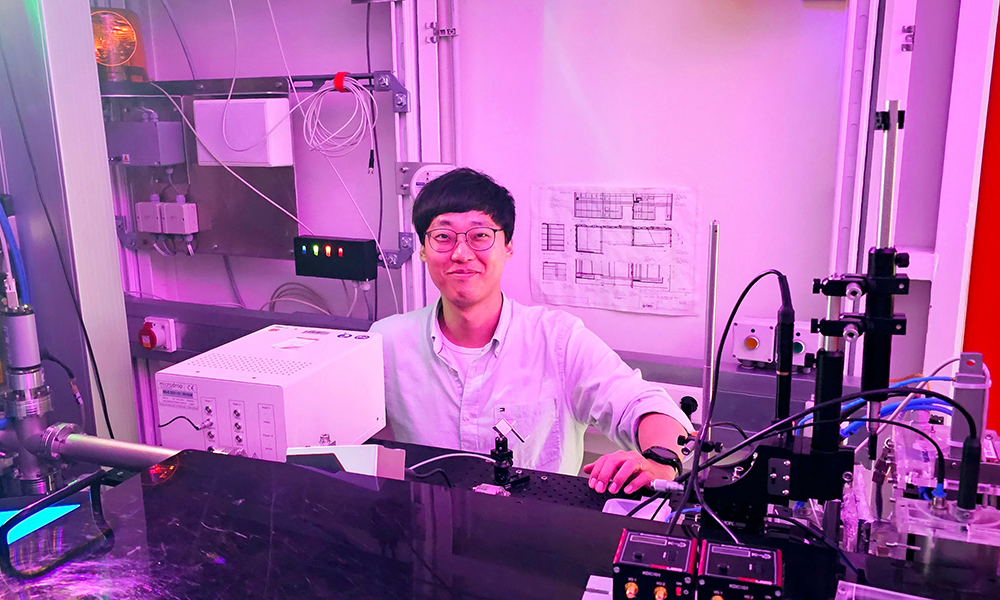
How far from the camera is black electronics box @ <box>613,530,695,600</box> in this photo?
0.58 metres

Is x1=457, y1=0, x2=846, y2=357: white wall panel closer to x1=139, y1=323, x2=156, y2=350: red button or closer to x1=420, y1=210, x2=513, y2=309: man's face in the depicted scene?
x1=420, y1=210, x2=513, y2=309: man's face

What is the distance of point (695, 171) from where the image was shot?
88.5 inches

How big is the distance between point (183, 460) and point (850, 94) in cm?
186

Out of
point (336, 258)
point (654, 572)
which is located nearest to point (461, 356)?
point (336, 258)

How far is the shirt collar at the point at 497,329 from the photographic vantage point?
6.47 ft

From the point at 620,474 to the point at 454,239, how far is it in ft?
3.00

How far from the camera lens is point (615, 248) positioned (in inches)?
93.7

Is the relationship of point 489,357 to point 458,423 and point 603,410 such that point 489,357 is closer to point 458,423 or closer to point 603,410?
point 458,423

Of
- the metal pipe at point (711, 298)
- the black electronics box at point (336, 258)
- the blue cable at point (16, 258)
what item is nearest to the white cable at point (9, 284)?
the blue cable at point (16, 258)

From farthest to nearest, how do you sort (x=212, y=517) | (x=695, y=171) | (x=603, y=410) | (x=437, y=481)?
(x=695, y=171), (x=603, y=410), (x=437, y=481), (x=212, y=517)

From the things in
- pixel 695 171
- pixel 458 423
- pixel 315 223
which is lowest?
pixel 458 423

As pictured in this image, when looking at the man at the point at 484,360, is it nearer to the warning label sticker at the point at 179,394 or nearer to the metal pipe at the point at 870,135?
the metal pipe at the point at 870,135

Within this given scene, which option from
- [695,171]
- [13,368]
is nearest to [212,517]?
[13,368]

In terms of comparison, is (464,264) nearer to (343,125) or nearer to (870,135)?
(343,125)
